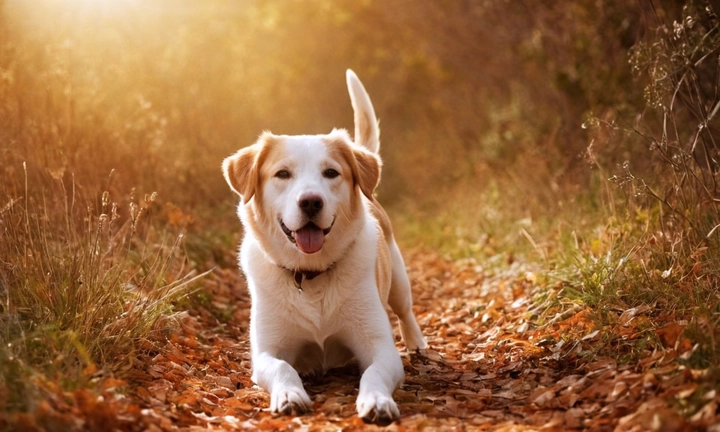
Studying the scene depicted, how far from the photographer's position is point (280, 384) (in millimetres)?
3645

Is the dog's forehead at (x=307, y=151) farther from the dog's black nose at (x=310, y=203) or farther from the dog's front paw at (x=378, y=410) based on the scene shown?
the dog's front paw at (x=378, y=410)

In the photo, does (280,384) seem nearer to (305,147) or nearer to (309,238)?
(309,238)

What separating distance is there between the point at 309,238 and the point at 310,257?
253 mm

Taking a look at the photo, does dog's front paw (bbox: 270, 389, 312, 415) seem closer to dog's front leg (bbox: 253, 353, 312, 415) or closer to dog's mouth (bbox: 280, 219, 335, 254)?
dog's front leg (bbox: 253, 353, 312, 415)

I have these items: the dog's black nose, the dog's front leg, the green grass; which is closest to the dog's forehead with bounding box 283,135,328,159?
the dog's black nose

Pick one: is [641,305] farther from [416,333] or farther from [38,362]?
[38,362]

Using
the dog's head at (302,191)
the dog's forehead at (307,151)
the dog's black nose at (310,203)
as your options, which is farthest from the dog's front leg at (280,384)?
the dog's forehead at (307,151)

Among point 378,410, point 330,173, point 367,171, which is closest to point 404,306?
point 367,171

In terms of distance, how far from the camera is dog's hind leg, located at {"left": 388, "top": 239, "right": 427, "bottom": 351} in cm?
521

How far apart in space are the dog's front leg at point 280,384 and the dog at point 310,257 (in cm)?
2

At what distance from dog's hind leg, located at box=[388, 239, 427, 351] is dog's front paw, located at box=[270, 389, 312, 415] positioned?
1.75 m

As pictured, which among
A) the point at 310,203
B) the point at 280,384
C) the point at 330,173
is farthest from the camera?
the point at 330,173

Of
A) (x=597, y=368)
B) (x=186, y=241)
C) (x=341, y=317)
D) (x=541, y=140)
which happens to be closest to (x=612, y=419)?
(x=597, y=368)

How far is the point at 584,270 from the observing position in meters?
4.82
